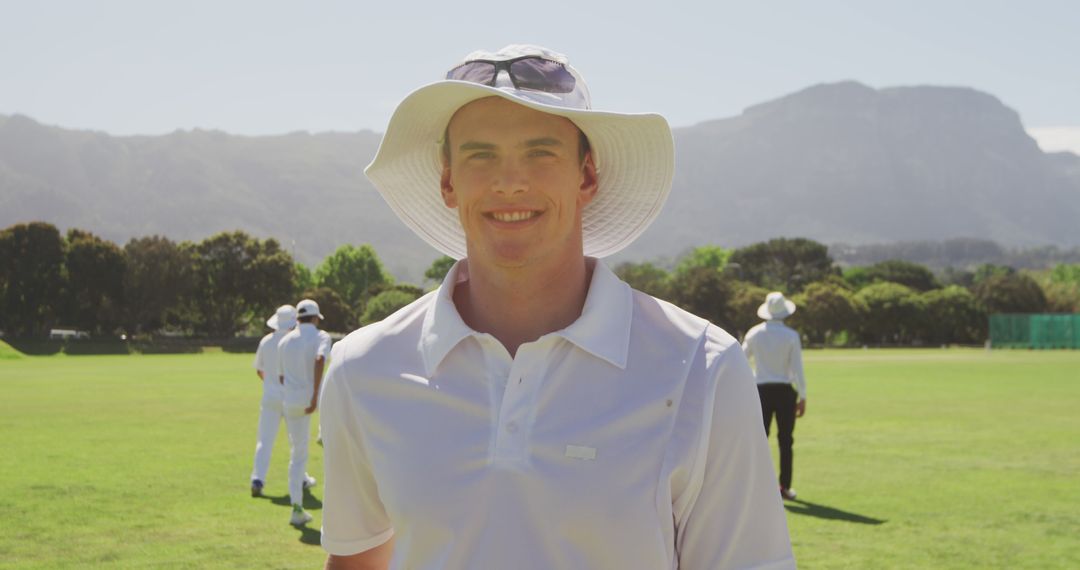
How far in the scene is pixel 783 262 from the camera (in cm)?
16162

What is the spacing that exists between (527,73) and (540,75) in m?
0.03

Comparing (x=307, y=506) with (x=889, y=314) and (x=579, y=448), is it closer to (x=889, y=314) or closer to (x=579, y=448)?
(x=579, y=448)

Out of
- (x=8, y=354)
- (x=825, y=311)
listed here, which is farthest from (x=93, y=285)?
(x=825, y=311)

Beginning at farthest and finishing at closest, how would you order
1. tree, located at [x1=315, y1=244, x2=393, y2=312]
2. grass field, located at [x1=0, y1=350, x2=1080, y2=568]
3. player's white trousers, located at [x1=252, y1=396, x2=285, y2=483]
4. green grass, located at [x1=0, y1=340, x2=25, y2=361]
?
tree, located at [x1=315, y1=244, x2=393, y2=312] → green grass, located at [x1=0, y1=340, x2=25, y2=361] → player's white trousers, located at [x1=252, y1=396, x2=285, y2=483] → grass field, located at [x1=0, y1=350, x2=1080, y2=568]

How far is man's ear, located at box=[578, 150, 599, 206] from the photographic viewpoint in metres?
2.76

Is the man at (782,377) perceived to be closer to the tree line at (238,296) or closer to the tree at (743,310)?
the tree line at (238,296)

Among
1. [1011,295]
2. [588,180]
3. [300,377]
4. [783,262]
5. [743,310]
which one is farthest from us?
[783,262]

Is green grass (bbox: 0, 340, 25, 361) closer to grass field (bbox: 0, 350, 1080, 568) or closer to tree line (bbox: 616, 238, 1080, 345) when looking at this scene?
grass field (bbox: 0, 350, 1080, 568)

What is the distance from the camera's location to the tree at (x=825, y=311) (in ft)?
319

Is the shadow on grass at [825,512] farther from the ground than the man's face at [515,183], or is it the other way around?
the man's face at [515,183]

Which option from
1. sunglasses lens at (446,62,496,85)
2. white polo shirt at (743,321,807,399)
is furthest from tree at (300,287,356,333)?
sunglasses lens at (446,62,496,85)

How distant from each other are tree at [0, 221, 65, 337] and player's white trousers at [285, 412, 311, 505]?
77.9m

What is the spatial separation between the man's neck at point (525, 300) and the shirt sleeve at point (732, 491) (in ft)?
1.41

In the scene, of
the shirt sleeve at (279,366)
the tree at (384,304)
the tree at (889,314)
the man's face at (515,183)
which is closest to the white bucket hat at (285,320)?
the shirt sleeve at (279,366)
